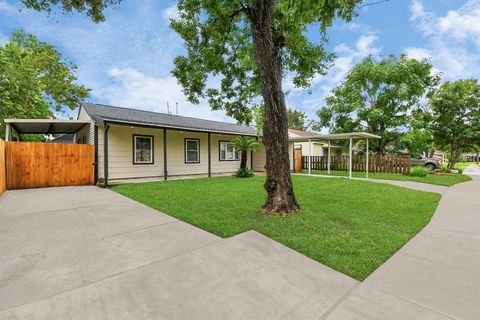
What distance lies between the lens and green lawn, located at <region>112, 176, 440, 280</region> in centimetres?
320

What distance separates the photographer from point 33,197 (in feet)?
21.9

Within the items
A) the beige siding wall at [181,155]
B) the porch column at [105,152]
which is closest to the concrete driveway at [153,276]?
the porch column at [105,152]

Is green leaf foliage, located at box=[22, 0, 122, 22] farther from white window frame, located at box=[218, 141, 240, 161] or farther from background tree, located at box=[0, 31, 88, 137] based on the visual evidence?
background tree, located at box=[0, 31, 88, 137]

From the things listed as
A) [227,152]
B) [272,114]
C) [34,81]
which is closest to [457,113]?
[227,152]

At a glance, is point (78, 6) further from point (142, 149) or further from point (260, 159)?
point (260, 159)

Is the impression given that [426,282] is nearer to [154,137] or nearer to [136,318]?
[136,318]

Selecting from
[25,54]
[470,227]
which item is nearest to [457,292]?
[470,227]

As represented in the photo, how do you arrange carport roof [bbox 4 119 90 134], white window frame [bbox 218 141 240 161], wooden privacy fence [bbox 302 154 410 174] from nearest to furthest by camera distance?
carport roof [bbox 4 119 90 134] → wooden privacy fence [bbox 302 154 410 174] → white window frame [bbox 218 141 240 161]

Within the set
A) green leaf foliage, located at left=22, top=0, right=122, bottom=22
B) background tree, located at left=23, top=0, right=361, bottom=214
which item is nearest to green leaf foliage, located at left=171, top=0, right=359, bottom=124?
background tree, located at left=23, top=0, right=361, bottom=214

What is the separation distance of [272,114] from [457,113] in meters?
19.1

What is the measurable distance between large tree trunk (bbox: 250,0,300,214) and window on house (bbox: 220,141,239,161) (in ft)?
31.0

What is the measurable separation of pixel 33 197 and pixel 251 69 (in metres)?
7.99

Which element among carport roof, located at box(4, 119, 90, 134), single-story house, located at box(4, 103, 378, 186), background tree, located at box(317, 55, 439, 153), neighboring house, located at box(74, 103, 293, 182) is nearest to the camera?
carport roof, located at box(4, 119, 90, 134)

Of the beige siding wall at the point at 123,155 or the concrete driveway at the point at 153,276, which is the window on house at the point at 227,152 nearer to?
the beige siding wall at the point at 123,155
